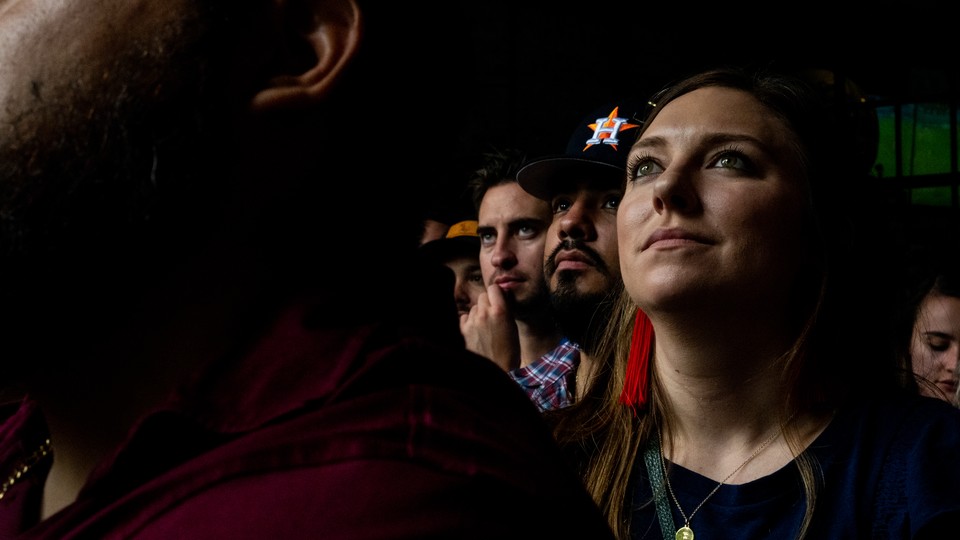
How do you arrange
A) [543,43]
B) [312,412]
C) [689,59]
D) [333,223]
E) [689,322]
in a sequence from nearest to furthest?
[312,412], [333,223], [689,322], [543,43], [689,59]

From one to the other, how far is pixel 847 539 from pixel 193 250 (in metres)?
1.14

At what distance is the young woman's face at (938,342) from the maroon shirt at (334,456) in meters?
2.94

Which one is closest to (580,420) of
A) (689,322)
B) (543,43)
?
(689,322)

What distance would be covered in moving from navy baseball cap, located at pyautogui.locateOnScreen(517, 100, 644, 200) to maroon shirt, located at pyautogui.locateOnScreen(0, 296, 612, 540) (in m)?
2.21

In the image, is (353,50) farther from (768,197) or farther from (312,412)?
(768,197)

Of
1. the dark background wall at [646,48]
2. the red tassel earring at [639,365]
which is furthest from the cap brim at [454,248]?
the red tassel earring at [639,365]

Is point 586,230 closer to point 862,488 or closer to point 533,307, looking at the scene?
point 533,307

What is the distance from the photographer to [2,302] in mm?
682

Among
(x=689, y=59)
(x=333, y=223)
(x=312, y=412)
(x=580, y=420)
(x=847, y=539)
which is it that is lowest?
(x=847, y=539)

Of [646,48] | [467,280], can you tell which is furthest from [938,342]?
[646,48]

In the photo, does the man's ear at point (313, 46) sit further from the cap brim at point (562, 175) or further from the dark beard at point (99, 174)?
the cap brim at point (562, 175)

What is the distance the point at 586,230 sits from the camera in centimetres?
294

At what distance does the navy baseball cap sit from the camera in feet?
9.52

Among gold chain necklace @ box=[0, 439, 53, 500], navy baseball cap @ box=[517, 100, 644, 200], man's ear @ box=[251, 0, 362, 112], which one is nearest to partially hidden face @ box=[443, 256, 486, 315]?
navy baseball cap @ box=[517, 100, 644, 200]
